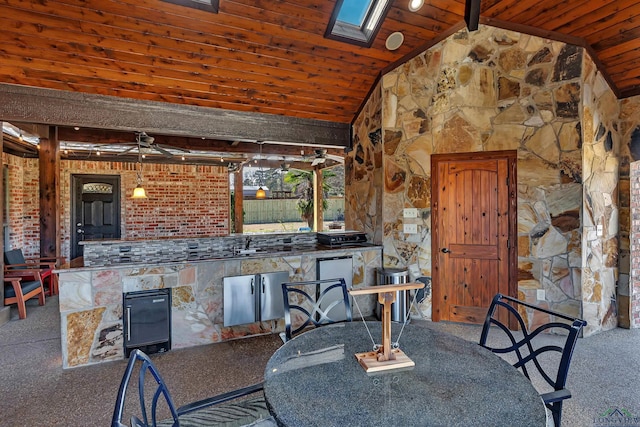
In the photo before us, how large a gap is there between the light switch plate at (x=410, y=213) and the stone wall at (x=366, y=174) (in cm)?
37

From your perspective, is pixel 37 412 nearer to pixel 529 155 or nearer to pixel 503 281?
pixel 503 281

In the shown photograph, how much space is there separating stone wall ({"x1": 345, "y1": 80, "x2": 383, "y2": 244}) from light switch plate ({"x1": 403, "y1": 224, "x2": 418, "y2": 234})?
36 cm

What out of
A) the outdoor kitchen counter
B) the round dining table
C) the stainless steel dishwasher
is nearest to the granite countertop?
the outdoor kitchen counter

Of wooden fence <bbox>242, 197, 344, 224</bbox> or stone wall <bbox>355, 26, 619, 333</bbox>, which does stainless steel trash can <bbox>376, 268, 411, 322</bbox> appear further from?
wooden fence <bbox>242, 197, 344, 224</bbox>

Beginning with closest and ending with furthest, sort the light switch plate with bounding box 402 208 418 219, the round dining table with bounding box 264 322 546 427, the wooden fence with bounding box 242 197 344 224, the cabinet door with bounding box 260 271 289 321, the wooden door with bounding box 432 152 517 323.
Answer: the round dining table with bounding box 264 322 546 427
the cabinet door with bounding box 260 271 289 321
the wooden door with bounding box 432 152 517 323
the light switch plate with bounding box 402 208 418 219
the wooden fence with bounding box 242 197 344 224

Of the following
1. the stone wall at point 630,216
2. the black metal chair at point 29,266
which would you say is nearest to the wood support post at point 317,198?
the black metal chair at point 29,266

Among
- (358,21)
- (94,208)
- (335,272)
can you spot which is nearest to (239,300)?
(335,272)

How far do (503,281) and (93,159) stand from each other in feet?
25.0

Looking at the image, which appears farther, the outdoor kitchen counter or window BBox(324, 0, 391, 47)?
window BBox(324, 0, 391, 47)

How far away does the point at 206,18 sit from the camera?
3129 mm

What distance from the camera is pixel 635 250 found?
12.7 feet

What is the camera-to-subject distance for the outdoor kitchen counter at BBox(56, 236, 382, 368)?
2.99m

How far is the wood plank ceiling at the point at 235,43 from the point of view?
9.83ft

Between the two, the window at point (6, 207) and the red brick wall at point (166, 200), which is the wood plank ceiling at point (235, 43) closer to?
the window at point (6, 207)
